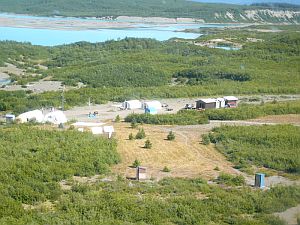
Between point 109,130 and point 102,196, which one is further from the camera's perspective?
point 109,130

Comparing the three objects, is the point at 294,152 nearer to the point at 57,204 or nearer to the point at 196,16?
the point at 57,204

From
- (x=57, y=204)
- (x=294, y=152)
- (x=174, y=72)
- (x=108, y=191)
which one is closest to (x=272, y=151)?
(x=294, y=152)

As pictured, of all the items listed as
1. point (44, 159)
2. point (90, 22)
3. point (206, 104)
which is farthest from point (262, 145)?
point (90, 22)

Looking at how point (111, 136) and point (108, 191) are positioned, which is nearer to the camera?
point (108, 191)

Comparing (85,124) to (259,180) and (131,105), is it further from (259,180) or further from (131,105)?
(259,180)

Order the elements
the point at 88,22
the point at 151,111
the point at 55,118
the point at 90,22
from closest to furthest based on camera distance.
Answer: the point at 55,118, the point at 151,111, the point at 88,22, the point at 90,22

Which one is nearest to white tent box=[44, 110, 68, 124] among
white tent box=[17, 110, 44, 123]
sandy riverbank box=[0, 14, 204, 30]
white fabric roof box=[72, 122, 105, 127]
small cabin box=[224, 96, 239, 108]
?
white tent box=[17, 110, 44, 123]

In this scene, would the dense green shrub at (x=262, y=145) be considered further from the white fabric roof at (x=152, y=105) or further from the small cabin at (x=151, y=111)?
the white fabric roof at (x=152, y=105)

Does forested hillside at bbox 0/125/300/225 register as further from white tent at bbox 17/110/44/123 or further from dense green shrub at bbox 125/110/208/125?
dense green shrub at bbox 125/110/208/125
